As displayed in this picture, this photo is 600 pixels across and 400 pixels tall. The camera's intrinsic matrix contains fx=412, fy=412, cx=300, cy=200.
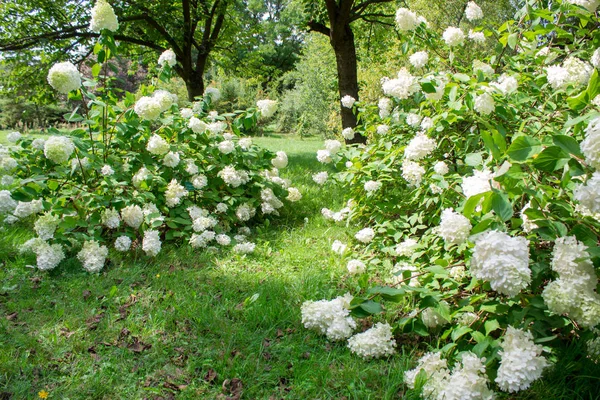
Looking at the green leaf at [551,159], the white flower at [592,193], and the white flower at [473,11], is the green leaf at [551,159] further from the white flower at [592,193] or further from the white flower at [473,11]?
the white flower at [473,11]

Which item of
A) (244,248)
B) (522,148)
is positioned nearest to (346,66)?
(244,248)

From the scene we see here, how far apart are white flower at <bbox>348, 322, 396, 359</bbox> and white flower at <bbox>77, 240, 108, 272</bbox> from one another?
1.82m

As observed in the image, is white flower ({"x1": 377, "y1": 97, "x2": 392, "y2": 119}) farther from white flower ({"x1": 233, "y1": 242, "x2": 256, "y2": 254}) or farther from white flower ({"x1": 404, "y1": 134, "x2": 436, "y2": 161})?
white flower ({"x1": 233, "y1": 242, "x2": 256, "y2": 254})

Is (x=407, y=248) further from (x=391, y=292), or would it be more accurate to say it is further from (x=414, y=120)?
(x=414, y=120)

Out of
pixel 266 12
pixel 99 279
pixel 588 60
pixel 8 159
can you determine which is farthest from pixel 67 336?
pixel 266 12

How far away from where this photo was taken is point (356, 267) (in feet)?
9.27

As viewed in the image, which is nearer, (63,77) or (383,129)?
(63,77)

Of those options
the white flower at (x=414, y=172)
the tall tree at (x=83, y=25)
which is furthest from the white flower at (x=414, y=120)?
the tall tree at (x=83, y=25)

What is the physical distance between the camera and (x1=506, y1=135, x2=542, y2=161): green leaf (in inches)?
54.1

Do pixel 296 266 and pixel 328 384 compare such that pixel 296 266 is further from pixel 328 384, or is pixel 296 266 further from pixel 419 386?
pixel 419 386

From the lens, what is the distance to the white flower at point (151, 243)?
9.80 ft

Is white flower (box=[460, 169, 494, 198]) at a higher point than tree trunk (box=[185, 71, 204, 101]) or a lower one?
lower

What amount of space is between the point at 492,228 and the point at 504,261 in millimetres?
172

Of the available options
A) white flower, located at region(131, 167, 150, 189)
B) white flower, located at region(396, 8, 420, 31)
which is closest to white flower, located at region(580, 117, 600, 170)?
white flower, located at region(396, 8, 420, 31)
